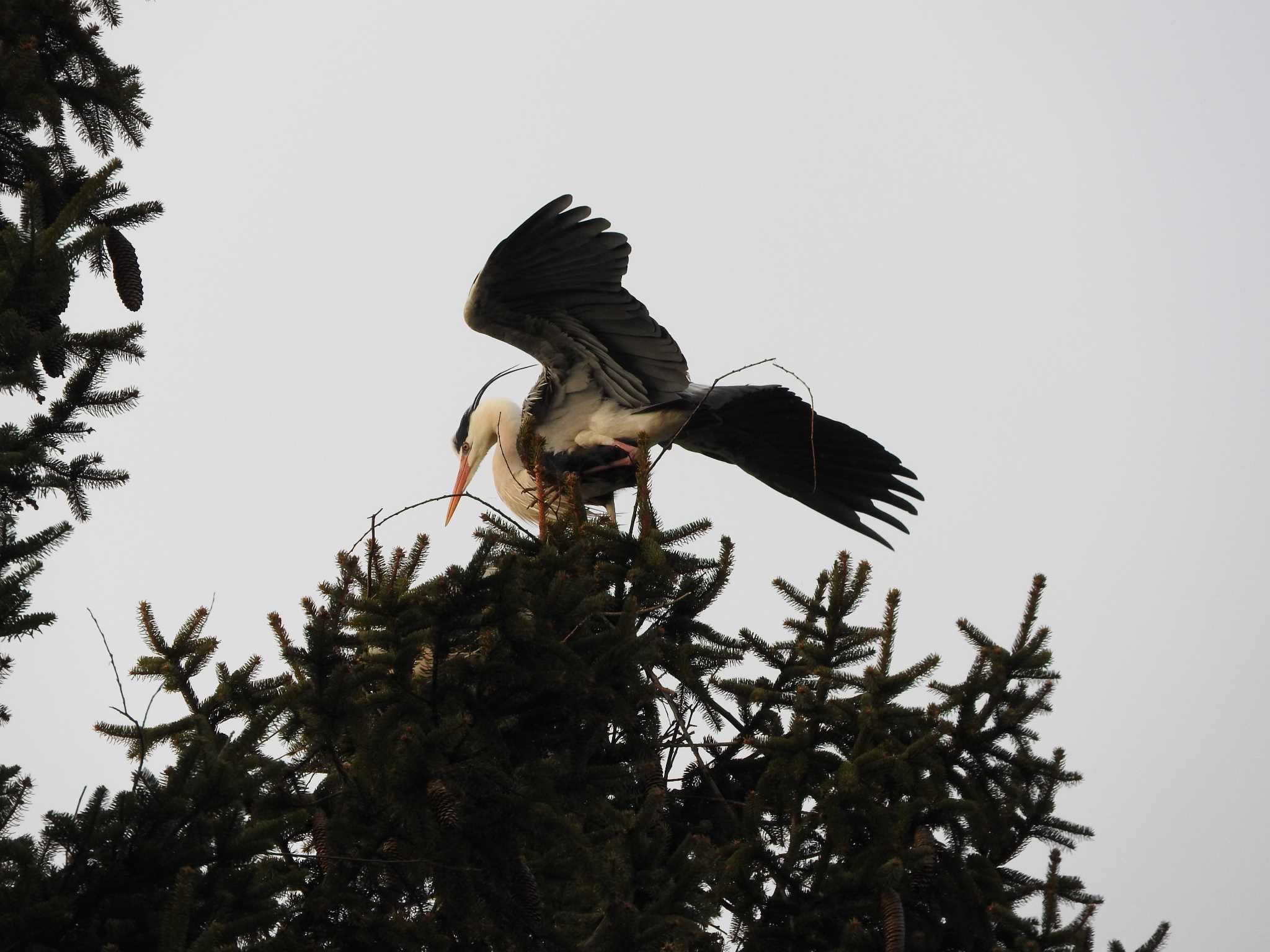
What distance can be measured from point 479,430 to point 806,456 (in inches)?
64.8

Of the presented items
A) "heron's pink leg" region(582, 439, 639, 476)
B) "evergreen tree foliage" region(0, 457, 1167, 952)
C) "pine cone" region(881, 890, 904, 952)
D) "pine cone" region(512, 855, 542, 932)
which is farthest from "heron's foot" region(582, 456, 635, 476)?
"pine cone" region(512, 855, 542, 932)

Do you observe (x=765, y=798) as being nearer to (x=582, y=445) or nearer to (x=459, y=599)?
(x=459, y=599)

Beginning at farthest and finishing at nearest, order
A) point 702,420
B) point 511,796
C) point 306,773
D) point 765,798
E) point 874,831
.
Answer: point 702,420 → point 765,798 → point 874,831 → point 306,773 → point 511,796

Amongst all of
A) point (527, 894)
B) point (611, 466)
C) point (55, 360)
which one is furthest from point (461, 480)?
point (527, 894)

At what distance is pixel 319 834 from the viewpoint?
2.35 metres

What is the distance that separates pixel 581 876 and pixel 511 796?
0.20m

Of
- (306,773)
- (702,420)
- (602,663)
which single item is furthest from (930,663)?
(702,420)

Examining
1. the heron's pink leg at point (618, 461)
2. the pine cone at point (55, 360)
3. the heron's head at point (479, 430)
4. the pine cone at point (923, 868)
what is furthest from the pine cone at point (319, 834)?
the heron's head at point (479, 430)

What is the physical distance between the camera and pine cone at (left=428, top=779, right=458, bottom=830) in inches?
87.2

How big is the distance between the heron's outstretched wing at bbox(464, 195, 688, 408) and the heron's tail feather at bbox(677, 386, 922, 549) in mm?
308

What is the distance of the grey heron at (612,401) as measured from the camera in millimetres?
4957

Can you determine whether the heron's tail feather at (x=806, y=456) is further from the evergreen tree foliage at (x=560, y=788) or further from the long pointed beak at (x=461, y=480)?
the evergreen tree foliage at (x=560, y=788)

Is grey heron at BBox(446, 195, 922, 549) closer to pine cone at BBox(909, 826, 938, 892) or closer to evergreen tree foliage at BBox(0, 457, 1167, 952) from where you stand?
evergreen tree foliage at BBox(0, 457, 1167, 952)

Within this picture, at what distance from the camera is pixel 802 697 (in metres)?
3.20
